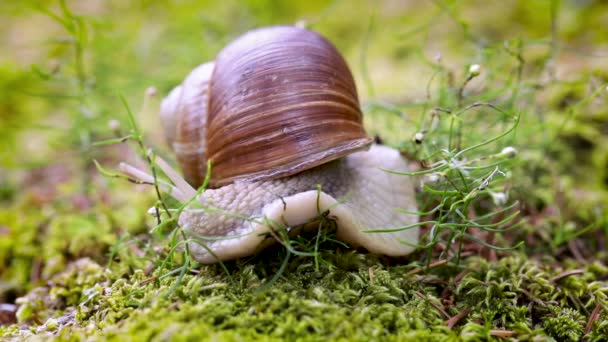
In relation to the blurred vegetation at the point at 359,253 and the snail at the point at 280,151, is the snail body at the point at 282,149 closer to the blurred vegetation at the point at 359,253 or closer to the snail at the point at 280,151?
the snail at the point at 280,151

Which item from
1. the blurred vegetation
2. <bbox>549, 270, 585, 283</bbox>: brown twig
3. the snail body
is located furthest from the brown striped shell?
<bbox>549, 270, 585, 283</bbox>: brown twig

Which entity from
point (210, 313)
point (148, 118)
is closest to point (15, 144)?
point (148, 118)

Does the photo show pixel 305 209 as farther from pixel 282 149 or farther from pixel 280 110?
pixel 280 110

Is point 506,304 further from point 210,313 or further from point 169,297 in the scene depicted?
point 169,297

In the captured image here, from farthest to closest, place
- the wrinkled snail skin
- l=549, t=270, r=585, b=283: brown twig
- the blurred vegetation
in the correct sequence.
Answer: l=549, t=270, r=585, b=283: brown twig
the wrinkled snail skin
the blurred vegetation

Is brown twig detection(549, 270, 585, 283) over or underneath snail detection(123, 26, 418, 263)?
underneath

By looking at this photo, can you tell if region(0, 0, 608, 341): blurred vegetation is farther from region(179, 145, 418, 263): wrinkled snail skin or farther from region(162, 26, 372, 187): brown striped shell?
region(162, 26, 372, 187): brown striped shell
